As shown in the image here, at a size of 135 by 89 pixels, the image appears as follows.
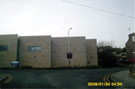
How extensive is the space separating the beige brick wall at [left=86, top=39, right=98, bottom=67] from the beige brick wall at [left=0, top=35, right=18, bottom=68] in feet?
61.5

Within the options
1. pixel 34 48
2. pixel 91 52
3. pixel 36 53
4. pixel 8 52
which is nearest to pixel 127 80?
pixel 36 53

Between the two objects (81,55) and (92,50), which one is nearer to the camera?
(81,55)

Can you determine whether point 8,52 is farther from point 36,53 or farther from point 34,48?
point 36,53

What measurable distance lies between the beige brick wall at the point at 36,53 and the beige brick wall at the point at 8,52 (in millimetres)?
1543

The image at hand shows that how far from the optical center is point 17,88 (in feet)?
22.5

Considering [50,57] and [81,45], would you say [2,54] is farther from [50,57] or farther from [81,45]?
[81,45]

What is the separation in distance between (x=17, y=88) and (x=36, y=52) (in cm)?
1846

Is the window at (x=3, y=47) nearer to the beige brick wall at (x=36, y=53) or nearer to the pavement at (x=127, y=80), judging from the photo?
the beige brick wall at (x=36, y=53)

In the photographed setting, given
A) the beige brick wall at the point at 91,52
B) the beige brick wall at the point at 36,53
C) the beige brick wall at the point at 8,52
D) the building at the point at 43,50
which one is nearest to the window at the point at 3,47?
the building at the point at 43,50

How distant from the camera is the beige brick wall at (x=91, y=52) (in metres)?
30.5

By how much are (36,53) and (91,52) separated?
15238 mm

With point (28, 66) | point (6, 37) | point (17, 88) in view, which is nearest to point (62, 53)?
point (28, 66)

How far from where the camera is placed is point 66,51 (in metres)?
26.8

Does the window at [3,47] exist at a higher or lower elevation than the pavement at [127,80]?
higher
